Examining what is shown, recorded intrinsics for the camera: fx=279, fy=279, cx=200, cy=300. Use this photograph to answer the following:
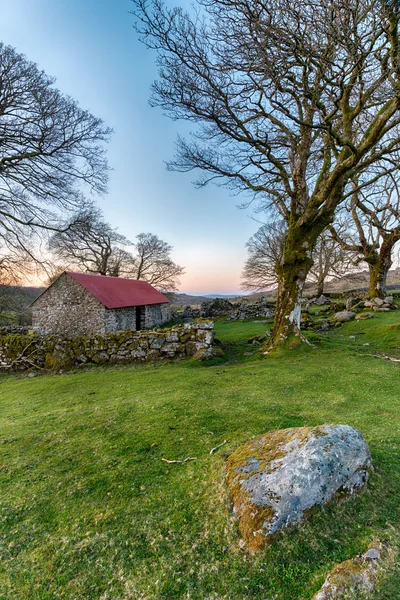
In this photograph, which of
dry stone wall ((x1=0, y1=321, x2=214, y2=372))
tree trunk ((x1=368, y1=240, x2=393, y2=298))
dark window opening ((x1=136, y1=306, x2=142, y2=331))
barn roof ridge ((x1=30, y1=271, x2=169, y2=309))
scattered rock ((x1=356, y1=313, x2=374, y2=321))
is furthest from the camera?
dark window opening ((x1=136, y1=306, x2=142, y2=331))

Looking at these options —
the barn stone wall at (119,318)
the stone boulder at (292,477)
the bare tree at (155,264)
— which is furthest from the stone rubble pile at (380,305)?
the bare tree at (155,264)

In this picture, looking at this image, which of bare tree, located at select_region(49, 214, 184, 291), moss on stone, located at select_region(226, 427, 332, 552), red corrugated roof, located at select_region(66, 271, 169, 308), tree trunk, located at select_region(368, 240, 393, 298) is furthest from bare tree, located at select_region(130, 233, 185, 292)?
moss on stone, located at select_region(226, 427, 332, 552)

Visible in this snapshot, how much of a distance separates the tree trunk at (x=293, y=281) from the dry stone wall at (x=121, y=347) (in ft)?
9.36

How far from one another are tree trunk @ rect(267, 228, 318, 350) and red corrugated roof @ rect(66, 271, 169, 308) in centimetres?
1206

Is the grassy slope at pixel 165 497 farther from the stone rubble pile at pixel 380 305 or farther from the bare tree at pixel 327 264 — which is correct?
the bare tree at pixel 327 264

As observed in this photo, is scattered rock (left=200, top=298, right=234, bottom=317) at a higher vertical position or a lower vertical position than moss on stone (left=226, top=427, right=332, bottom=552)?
higher

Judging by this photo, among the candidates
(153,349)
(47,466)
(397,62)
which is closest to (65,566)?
(47,466)

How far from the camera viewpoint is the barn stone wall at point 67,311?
19094 millimetres

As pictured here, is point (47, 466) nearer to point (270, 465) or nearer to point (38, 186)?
point (270, 465)

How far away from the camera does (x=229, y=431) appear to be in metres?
4.51

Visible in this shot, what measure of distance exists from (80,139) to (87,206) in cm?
309

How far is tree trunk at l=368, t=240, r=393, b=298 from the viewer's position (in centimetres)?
1988

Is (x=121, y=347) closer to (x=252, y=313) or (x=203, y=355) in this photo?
(x=203, y=355)

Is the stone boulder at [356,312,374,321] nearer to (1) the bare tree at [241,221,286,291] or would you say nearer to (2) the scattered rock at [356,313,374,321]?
(2) the scattered rock at [356,313,374,321]
